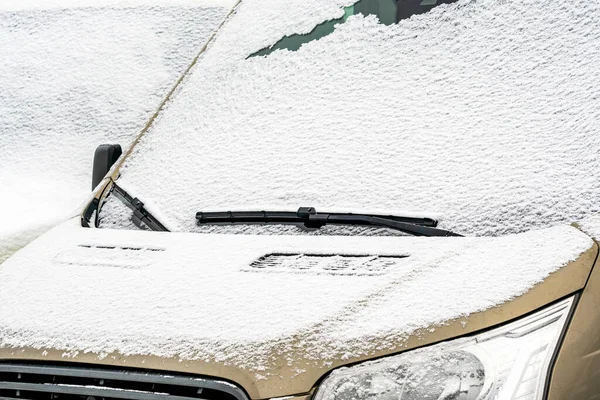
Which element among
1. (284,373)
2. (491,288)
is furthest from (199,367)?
(491,288)

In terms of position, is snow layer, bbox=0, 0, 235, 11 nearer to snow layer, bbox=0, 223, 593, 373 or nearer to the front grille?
snow layer, bbox=0, 223, 593, 373

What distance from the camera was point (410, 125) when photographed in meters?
Result: 2.70

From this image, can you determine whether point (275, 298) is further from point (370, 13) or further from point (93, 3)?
point (93, 3)

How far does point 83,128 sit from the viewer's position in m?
6.07

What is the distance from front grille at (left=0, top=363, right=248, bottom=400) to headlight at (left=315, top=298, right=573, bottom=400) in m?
0.24

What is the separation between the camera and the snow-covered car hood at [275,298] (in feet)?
5.97

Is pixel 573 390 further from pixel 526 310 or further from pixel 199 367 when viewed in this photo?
pixel 199 367

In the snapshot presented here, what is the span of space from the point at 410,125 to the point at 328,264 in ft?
2.34

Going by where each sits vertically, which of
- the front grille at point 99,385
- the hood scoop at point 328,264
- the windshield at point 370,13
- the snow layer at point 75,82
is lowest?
the front grille at point 99,385

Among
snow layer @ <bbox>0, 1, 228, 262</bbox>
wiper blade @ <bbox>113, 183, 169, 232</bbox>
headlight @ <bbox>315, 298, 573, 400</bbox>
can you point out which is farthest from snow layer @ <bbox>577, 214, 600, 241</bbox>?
snow layer @ <bbox>0, 1, 228, 262</bbox>

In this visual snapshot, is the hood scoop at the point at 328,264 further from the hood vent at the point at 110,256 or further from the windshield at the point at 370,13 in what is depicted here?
the windshield at the point at 370,13

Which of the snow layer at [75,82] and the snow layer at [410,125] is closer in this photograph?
the snow layer at [410,125]

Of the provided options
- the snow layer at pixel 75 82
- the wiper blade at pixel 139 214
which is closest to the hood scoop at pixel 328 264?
the wiper blade at pixel 139 214

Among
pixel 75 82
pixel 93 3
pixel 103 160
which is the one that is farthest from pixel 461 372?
pixel 93 3
